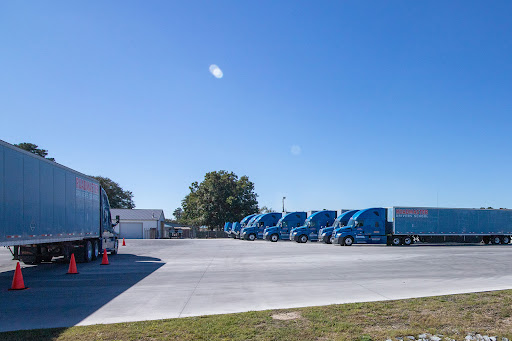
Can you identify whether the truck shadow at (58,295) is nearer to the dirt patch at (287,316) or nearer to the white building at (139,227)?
the dirt patch at (287,316)

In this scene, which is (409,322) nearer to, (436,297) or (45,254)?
(436,297)

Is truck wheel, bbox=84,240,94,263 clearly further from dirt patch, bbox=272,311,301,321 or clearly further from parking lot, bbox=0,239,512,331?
dirt patch, bbox=272,311,301,321

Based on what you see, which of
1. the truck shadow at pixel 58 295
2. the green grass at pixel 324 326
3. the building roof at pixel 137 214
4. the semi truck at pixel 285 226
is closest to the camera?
the green grass at pixel 324 326

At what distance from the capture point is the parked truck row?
33312 mm

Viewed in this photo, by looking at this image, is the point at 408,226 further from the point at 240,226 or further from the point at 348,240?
the point at 240,226

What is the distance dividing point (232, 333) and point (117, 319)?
2.48 metres

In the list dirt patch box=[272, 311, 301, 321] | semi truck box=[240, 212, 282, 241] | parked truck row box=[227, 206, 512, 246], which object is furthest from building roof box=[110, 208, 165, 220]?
dirt patch box=[272, 311, 301, 321]

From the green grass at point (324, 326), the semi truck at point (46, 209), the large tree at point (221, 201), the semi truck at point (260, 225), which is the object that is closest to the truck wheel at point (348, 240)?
the semi truck at point (260, 225)

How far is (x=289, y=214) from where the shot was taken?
40.7m

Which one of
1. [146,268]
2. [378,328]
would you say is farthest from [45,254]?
[378,328]

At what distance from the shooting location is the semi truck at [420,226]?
1308 inches

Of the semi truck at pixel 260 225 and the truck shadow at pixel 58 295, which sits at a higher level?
the truck shadow at pixel 58 295

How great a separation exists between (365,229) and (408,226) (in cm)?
376

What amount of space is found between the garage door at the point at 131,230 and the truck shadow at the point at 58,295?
4577cm
